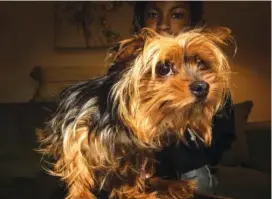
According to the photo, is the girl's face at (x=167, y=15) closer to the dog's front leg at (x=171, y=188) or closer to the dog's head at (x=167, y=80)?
the dog's head at (x=167, y=80)

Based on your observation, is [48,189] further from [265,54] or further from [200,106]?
[265,54]

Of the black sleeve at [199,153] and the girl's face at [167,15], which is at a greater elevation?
the girl's face at [167,15]

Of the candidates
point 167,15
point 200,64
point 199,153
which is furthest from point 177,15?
point 199,153

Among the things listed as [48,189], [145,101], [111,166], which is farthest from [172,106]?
[48,189]

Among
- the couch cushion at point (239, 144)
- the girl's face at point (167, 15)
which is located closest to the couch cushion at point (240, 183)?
the couch cushion at point (239, 144)

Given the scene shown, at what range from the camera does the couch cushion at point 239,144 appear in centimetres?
72

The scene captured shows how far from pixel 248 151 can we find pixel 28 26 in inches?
17.2

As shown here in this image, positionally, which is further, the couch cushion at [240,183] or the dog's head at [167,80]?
the couch cushion at [240,183]

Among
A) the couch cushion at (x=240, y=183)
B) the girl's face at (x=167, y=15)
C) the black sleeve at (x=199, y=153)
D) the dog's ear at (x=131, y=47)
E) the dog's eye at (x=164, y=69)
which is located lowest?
the couch cushion at (x=240, y=183)

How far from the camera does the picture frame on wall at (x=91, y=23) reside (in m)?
0.71

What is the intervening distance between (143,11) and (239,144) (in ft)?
0.92

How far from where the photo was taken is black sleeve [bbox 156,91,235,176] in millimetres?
694

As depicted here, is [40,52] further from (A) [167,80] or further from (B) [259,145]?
(B) [259,145]

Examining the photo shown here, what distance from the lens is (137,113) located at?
1.98 ft
